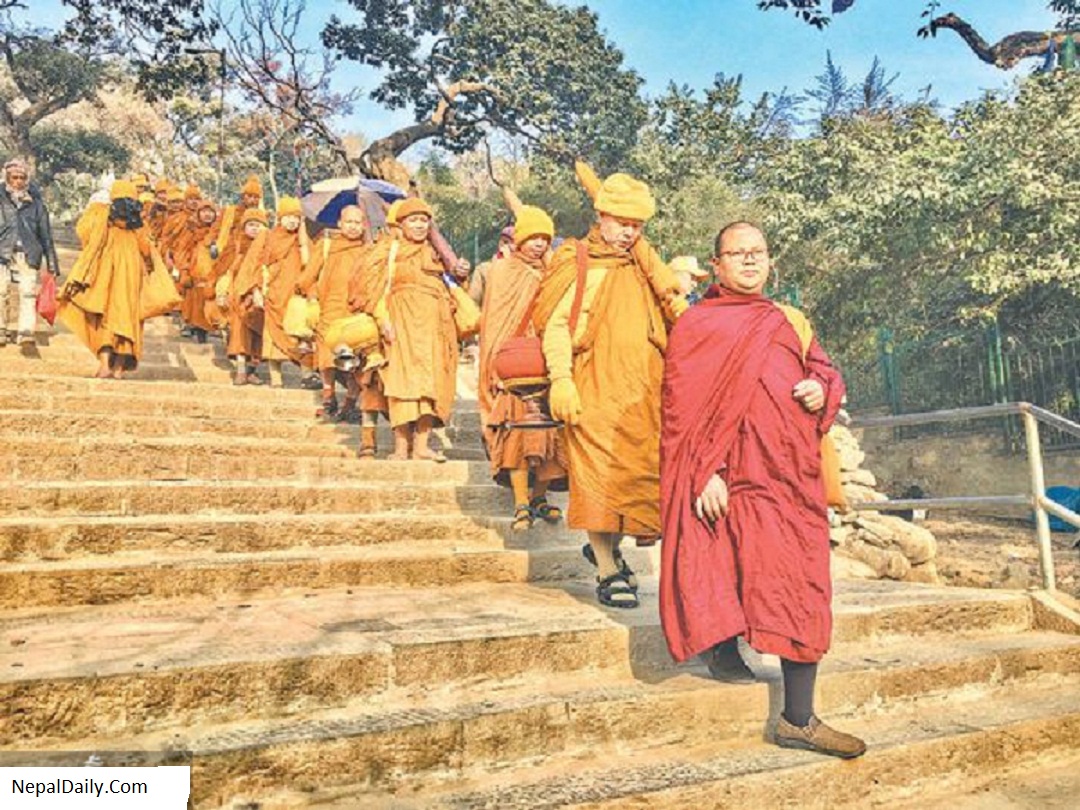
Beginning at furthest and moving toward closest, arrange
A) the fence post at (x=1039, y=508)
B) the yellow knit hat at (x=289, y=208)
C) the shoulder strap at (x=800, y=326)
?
1. the yellow knit hat at (x=289, y=208)
2. the fence post at (x=1039, y=508)
3. the shoulder strap at (x=800, y=326)

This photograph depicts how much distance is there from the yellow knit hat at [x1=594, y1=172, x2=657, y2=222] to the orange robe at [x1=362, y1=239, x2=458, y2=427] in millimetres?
2342

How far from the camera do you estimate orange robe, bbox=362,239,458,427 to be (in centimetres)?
608

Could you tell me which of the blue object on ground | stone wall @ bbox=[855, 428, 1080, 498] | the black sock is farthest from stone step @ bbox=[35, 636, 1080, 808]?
stone wall @ bbox=[855, 428, 1080, 498]

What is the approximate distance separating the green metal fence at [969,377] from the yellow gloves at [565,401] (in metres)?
10.2

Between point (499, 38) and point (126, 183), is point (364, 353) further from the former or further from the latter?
point (499, 38)

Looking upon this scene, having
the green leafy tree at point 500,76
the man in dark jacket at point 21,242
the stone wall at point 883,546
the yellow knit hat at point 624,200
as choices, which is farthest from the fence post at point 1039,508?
the green leafy tree at point 500,76

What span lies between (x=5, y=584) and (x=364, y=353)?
3176 mm

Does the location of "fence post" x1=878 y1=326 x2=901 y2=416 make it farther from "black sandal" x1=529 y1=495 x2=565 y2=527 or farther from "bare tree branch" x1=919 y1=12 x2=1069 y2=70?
"black sandal" x1=529 y1=495 x2=565 y2=527

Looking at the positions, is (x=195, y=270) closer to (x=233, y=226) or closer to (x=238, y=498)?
(x=233, y=226)

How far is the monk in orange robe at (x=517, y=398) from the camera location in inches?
196

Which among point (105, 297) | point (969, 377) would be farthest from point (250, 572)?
point (969, 377)

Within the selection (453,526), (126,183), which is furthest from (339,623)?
(126,183)

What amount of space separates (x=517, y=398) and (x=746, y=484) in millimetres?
2039

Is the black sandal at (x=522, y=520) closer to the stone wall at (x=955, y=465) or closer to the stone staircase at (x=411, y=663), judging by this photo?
the stone staircase at (x=411, y=663)
